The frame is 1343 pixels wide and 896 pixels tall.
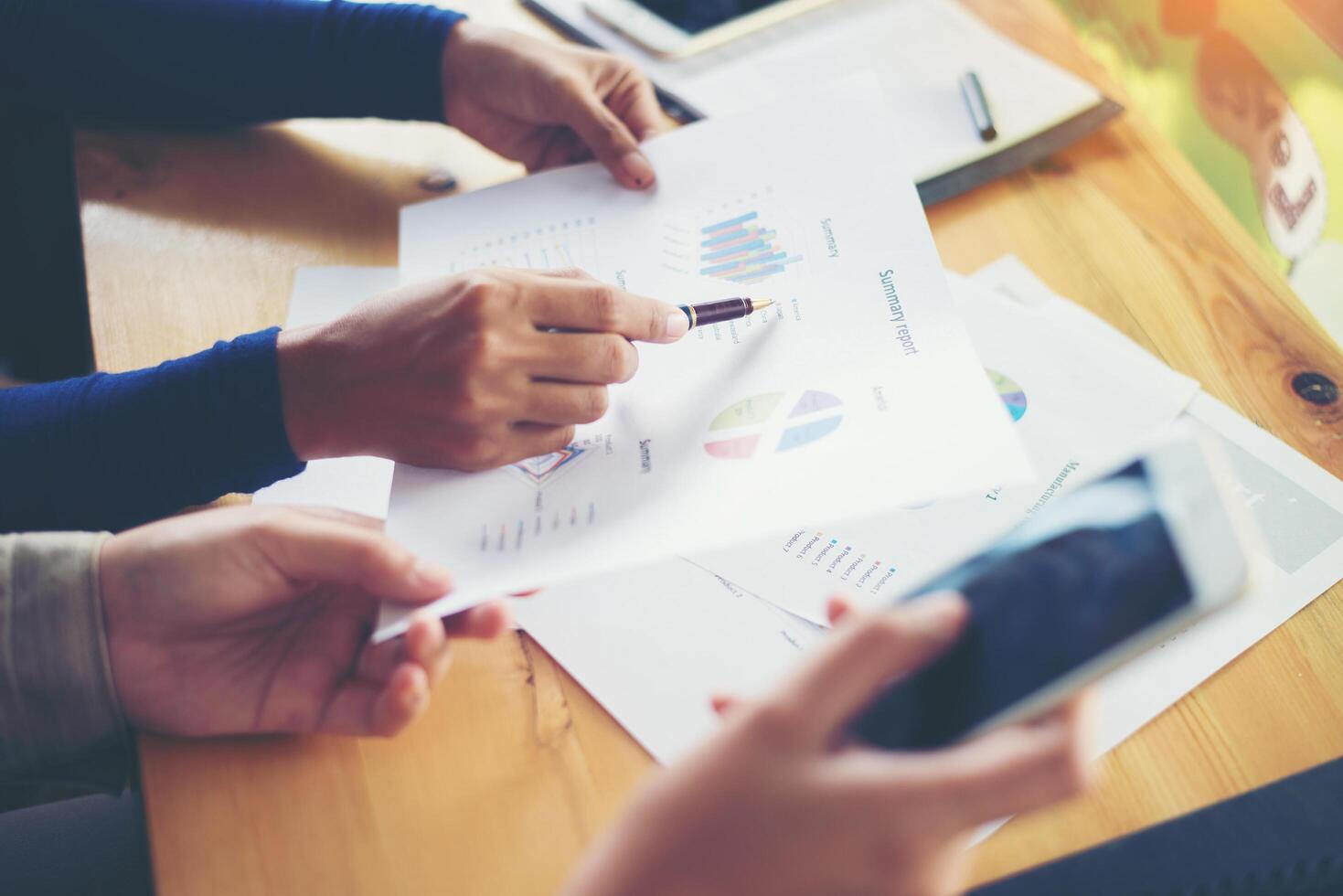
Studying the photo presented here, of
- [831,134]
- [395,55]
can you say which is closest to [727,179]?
[831,134]

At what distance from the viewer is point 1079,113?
868 mm

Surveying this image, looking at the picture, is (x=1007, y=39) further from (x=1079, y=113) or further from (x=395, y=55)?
(x=395, y=55)

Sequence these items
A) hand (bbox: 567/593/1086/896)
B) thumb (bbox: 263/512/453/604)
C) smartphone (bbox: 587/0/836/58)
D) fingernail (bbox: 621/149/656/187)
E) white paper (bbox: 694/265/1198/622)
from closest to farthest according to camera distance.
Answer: hand (bbox: 567/593/1086/896) → thumb (bbox: 263/512/453/604) → white paper (bbox: 694/265/1198/622) → fingernail (bbox: 621/149/656/187) → smartphone (bbox: 587/0/836/58)

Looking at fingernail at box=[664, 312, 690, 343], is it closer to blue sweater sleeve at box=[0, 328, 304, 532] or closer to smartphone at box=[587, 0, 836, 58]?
blue sweater sleeve at box=[0, 328, 304, 532]

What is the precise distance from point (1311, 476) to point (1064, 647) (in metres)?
0.39

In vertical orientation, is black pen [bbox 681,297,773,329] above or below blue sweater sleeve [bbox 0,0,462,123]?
below

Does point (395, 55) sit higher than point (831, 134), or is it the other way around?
point (395, 55)

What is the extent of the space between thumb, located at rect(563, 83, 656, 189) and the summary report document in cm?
1

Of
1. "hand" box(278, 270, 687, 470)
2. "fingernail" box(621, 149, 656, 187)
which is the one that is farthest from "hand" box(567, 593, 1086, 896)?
"fingernail" box(621, 149, 656, 187)

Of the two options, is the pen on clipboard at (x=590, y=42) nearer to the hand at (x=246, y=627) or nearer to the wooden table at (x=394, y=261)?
the wooden table at (x=394, y=261)

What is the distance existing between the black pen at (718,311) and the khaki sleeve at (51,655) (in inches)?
14.6

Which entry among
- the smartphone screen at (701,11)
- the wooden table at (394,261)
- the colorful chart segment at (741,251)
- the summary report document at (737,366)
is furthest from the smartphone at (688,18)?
the colorful chart segment at (741,251)

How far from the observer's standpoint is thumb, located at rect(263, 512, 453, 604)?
1.62ft

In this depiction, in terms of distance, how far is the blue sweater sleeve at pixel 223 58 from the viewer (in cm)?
84
